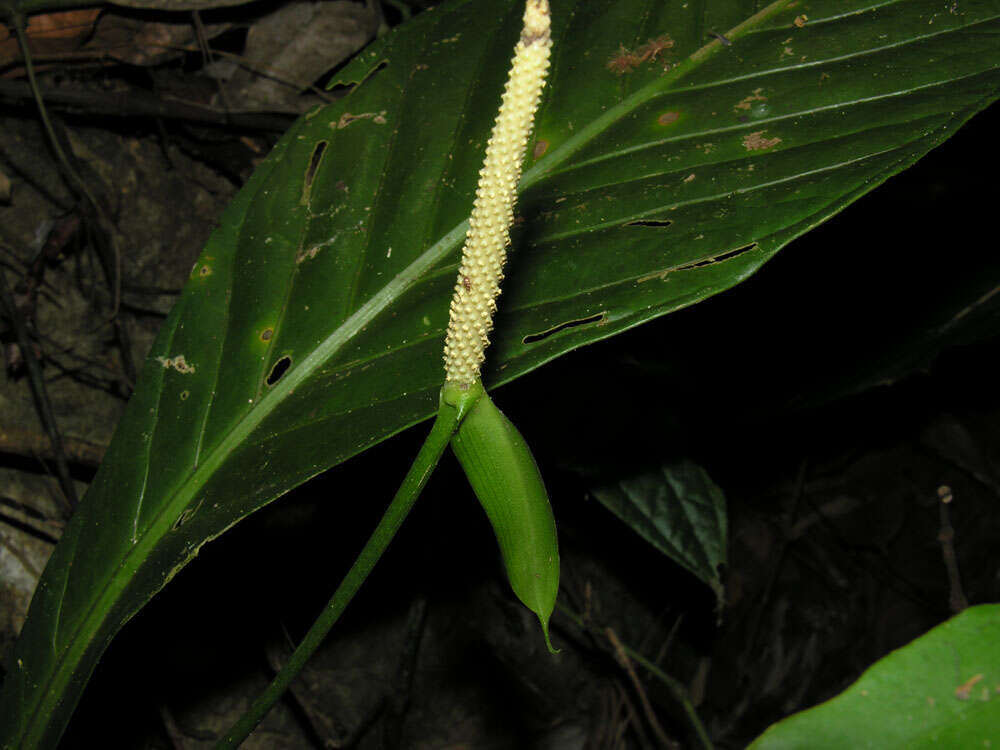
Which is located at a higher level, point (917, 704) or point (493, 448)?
point (493, 448)

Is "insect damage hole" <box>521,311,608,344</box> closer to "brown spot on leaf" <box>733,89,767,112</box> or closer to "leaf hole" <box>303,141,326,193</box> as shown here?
"brown spot on leaf" <box>733,89,767,112</box>

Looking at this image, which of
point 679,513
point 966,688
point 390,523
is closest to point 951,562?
point 679,513

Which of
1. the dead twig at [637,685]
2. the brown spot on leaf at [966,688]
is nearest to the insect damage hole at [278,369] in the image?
the brown spot on leaf at [966,688]

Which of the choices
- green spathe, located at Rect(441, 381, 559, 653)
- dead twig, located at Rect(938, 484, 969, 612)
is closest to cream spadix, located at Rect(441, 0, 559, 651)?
green spathe, located at Rect(441, 381, 559, 653)

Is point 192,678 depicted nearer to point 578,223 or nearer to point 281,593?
point 281,593

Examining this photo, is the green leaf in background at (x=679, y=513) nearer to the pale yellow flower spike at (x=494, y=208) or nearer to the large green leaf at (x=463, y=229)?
the large green leaf at (x=463, y=229)

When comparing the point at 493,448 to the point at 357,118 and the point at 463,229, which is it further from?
the point at 357,118
